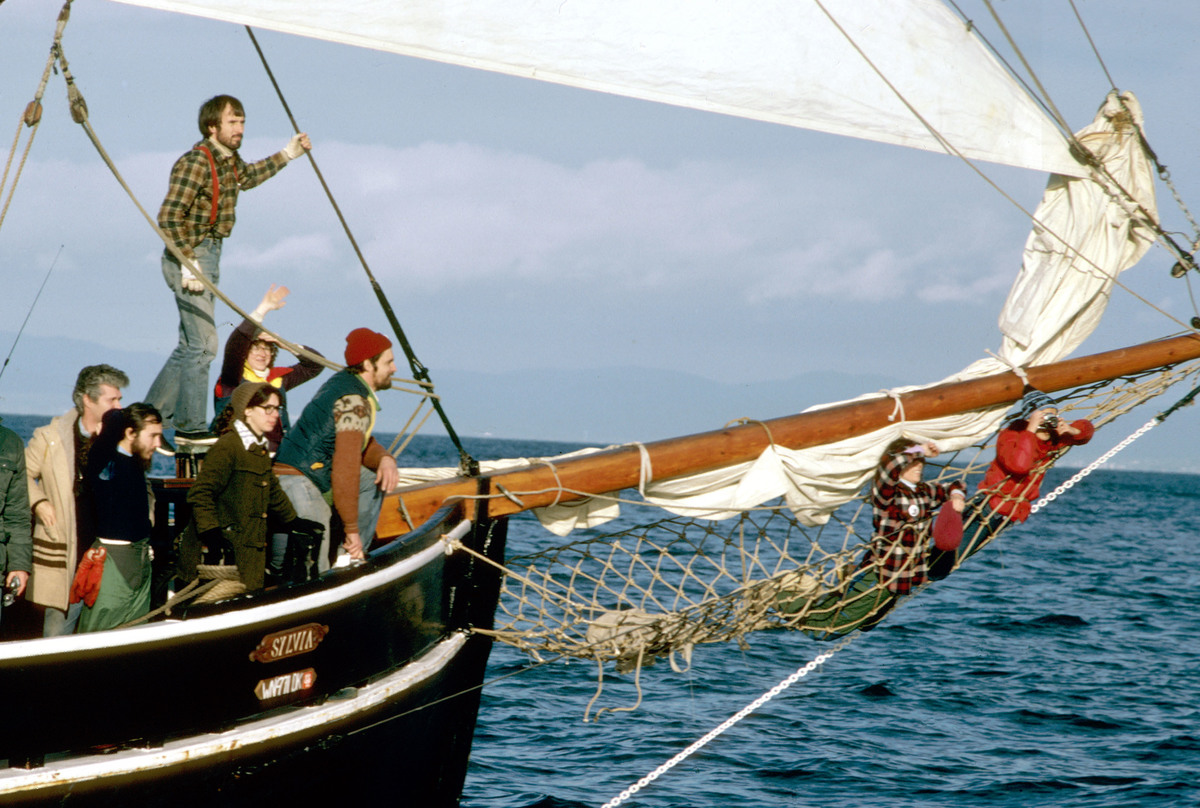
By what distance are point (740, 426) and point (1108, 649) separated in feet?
39.7

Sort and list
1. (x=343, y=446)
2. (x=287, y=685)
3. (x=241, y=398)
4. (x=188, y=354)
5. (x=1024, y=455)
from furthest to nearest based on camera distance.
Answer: (x=1024, y=455), (x=188, y=354), (x=343, y=446), (x=241, y=398), (x=287, y=685)

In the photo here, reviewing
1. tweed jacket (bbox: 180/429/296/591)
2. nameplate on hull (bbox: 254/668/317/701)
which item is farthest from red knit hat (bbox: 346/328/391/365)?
nameplate on hull (bbox: 254/668/317/701)

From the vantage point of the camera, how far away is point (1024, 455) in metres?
6.77

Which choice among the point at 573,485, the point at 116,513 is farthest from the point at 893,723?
the point at 116,513

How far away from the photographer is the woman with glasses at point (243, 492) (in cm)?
488

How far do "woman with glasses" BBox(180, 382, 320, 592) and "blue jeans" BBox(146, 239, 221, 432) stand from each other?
126 cm

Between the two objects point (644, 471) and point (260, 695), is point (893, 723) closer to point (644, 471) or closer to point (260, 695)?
point (644, 471)

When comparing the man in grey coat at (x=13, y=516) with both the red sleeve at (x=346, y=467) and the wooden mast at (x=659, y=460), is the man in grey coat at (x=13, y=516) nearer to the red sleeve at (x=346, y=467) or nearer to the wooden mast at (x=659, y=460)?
the red sleeve at (x=346, y=467)

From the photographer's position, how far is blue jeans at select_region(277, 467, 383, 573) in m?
5.27

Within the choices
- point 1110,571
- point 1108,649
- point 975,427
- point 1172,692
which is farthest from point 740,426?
point 1110,571

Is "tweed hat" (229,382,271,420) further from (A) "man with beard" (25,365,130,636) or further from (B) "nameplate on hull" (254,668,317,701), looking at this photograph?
(B) "nameplate on hull" (254,668,317,701)

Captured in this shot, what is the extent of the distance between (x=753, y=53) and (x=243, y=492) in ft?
10.5

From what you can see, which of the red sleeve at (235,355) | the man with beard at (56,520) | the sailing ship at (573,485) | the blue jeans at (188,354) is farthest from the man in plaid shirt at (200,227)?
the man with beard at (56,520)

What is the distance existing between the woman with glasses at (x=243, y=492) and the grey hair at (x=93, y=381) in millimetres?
473
